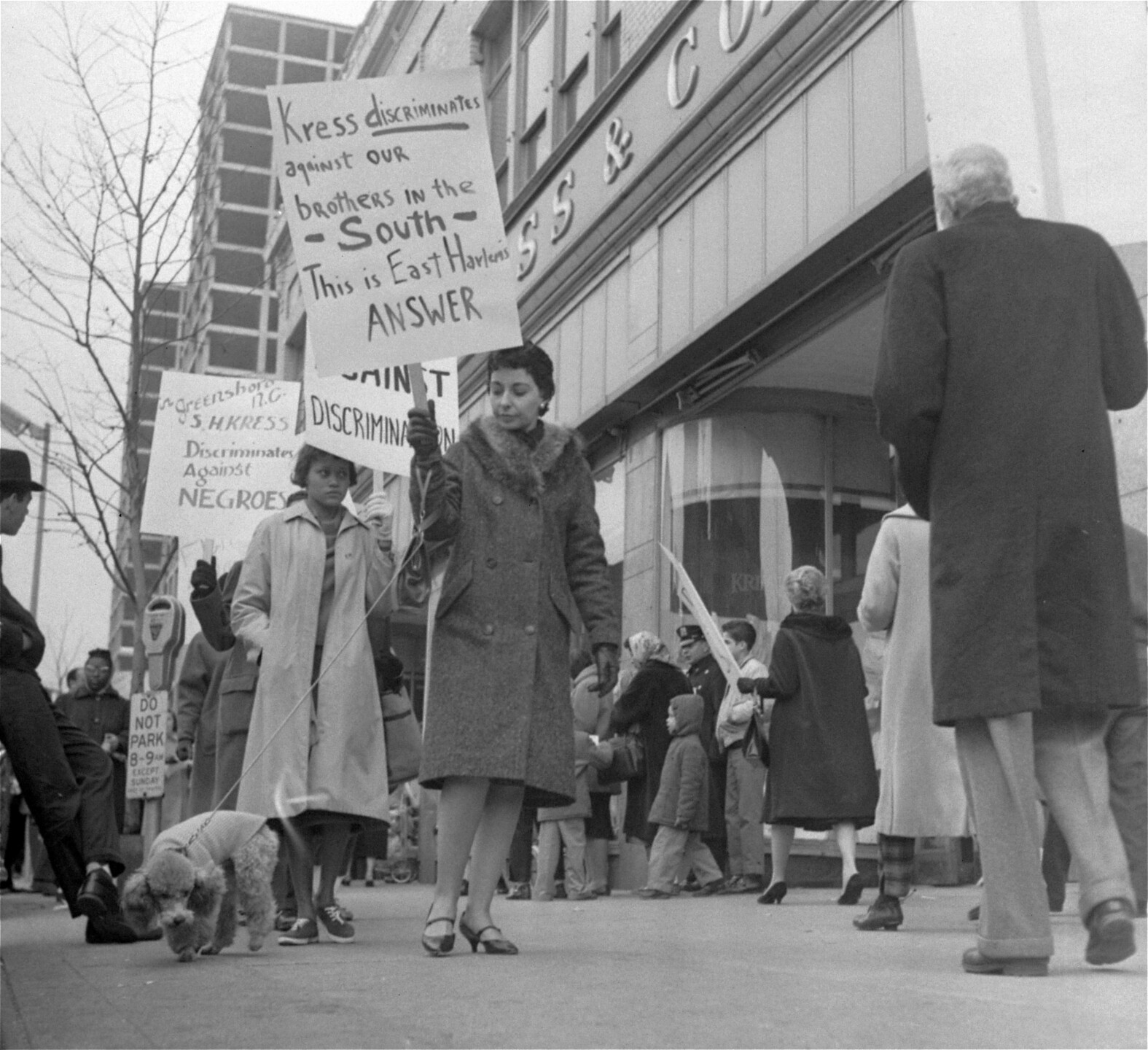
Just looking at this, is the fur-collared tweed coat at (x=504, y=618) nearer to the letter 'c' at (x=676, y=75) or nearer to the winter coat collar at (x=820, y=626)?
the winter coat collar at (x=820, y=626)

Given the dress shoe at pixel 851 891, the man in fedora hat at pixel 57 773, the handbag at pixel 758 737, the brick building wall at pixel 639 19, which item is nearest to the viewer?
the man in fedora hat at pixel 57 773

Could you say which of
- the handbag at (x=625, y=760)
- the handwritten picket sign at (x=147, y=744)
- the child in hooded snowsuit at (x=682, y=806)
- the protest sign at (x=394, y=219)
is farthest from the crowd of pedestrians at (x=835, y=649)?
the handwritten picket sign at (x=147, y=744)

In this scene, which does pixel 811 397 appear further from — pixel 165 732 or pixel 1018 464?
pixel 1018 464

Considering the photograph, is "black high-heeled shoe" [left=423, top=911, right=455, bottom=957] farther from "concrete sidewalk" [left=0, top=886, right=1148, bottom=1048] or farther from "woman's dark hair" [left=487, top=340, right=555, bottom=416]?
"woman's dark hair" [left=487, top=340, right=555, bottom=416]

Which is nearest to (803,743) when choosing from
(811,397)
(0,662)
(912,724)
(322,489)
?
(912,724)

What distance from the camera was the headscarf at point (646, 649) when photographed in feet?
39.1

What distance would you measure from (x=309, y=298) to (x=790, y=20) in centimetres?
755

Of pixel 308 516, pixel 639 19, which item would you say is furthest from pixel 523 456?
pixel 639 19

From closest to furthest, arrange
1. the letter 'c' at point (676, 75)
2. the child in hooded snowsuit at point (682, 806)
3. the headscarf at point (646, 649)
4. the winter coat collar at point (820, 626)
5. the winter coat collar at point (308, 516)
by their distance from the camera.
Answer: the winter coat collar at point (308, 516), the winter coat collar at point (820, 626), the child in hooded snowsuit at point (682, 806), the headscarf at point (646, 649), the letter 'c' at point (676, 75)

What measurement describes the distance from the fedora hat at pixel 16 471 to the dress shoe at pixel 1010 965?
3749 millimetres

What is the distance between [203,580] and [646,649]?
4687mm

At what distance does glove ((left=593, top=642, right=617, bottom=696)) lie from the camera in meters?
5.81

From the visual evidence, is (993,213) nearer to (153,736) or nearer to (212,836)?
(212,836)

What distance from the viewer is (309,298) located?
599cm
